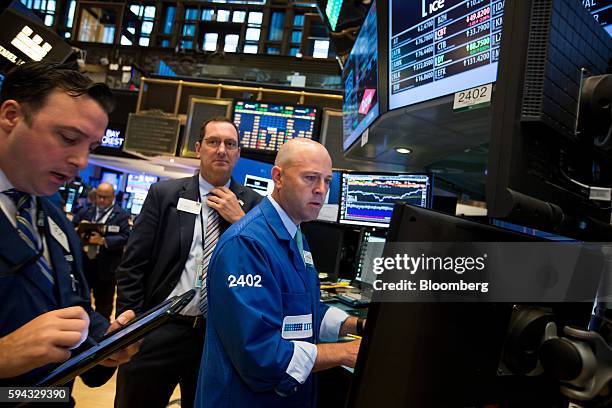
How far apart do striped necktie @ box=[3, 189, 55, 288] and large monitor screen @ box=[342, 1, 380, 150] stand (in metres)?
1.72

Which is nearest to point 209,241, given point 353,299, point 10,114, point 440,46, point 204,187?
point 204,187

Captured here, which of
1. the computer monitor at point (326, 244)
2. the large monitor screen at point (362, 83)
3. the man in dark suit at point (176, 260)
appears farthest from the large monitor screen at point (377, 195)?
the man in dark suit at point (176, 260)

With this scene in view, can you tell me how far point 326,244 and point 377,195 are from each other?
1.78 feet

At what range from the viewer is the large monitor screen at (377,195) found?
2617 mm

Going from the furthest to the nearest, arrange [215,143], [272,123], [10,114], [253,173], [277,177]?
[272,123]
[253,173]
[215,143]
[277,177]
[10,114]

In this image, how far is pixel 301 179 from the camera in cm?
157

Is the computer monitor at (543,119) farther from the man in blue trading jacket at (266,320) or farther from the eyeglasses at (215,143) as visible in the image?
the eyeglasses at (215,143)

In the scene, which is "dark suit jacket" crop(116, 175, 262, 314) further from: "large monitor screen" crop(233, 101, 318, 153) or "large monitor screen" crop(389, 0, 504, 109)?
"large monitor screen" crop(233, 101, 318, 153)

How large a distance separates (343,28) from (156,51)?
11858 mm

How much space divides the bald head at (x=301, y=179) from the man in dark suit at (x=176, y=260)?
2.06 ft

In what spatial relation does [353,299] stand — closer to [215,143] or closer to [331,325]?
[331,325]

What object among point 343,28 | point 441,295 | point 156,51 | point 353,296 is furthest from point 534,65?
point 156,51

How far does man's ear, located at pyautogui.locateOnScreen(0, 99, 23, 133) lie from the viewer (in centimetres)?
95
